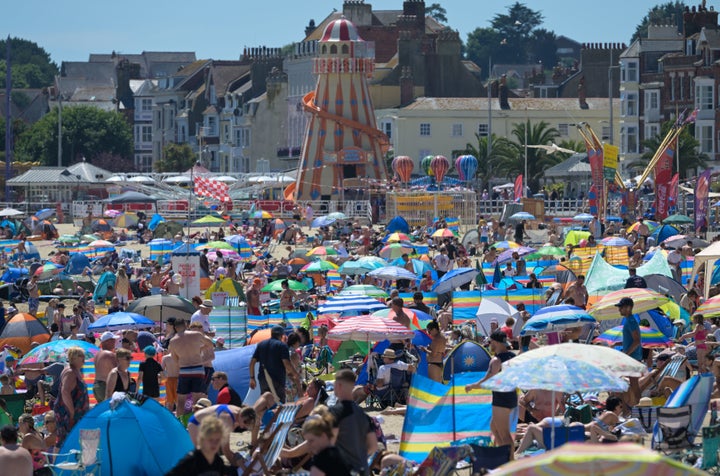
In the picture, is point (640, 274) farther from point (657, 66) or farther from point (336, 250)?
point (657, 66)

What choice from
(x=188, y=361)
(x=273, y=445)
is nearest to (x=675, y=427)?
(x=273, y=445)

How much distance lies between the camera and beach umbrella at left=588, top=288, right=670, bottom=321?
15.5 meters

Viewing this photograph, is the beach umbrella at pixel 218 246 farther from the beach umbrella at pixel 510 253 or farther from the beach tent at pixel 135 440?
the beach tent at pixel 135 440

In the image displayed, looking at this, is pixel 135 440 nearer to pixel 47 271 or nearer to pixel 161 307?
A: pixel 161 307

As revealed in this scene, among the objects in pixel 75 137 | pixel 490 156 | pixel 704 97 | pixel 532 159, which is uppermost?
pixel 704 97

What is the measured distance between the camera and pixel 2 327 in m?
19.7

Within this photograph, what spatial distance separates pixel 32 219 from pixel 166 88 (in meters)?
55.3

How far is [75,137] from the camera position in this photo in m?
94.7

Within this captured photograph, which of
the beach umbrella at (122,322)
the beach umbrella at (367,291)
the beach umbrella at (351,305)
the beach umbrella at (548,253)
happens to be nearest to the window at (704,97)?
the beach umbrella at (548,253)

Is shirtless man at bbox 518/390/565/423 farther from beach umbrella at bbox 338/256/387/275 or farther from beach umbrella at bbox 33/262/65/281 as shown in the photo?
beach umbrella at bbox 33/262/65/281

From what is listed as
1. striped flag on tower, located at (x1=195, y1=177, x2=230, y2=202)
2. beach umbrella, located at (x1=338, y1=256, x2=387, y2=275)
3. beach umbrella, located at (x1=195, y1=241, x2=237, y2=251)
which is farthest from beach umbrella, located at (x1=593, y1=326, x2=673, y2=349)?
striped flag on tower, located at (x1=195, y1=177, x2=230, y2=202)

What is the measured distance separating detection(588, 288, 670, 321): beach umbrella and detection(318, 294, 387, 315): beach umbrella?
2597 mm

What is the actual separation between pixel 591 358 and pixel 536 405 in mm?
2332

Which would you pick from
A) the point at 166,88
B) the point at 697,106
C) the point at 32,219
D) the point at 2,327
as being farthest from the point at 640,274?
the point at 166,88
